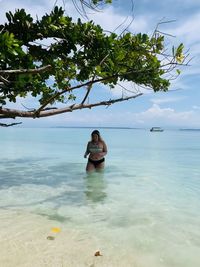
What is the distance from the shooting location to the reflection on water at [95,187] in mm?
8969

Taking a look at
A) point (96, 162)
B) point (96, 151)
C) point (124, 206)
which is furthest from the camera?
point (96, 162)

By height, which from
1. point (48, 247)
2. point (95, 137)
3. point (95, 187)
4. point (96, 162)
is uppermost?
point (95, 137)

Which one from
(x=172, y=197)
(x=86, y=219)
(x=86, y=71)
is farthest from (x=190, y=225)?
(x=86, y=71)

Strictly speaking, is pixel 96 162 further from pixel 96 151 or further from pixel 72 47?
pixel 72 47

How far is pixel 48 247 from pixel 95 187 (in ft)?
17.7

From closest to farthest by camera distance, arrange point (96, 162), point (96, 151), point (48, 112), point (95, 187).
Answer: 1. point (48, 112)
2. point (95, 187)
3. point (96, 151)
4. point (96, 162)

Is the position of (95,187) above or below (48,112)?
below

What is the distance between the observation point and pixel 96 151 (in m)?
12.2

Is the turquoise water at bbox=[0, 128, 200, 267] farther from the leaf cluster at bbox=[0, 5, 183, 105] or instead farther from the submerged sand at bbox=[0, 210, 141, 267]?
the leaf cluster at bbox=[0, 5, 183, 105]

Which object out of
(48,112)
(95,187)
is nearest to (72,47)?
(48,112)

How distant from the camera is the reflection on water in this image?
8969mm

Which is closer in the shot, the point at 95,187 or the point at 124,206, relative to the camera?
the point at 124,206

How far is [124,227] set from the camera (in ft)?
20.6

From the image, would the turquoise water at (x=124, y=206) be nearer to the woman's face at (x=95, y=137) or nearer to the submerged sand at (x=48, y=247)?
the submerged sand at (x=48, y=247)
